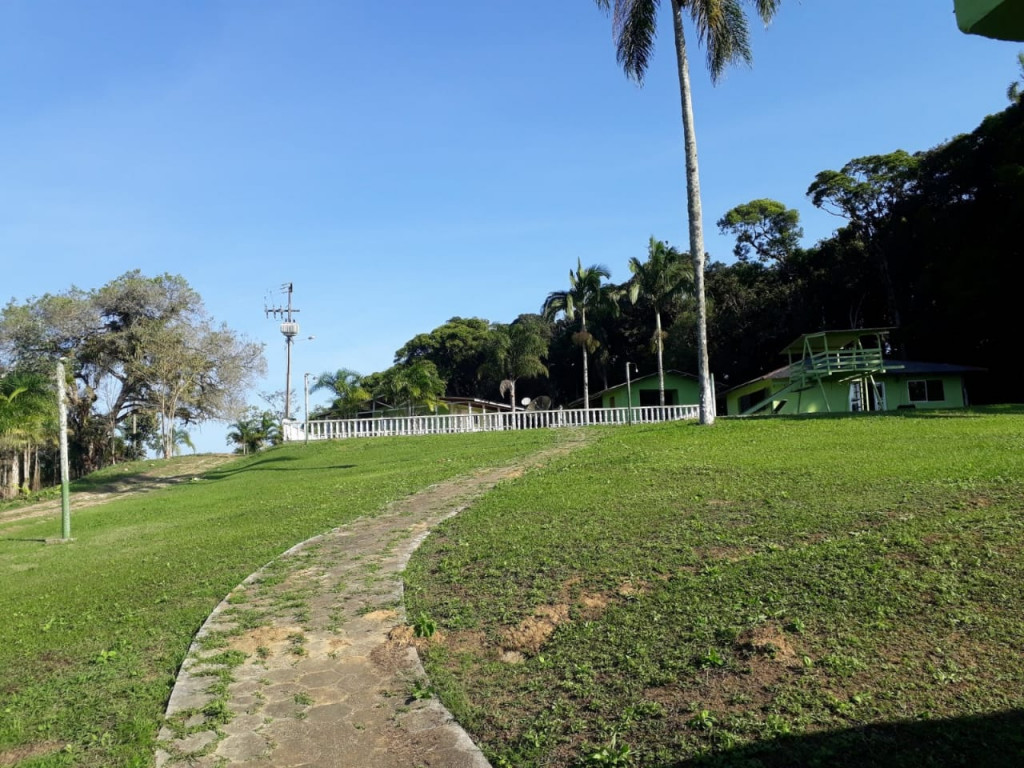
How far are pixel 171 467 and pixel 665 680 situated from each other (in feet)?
103

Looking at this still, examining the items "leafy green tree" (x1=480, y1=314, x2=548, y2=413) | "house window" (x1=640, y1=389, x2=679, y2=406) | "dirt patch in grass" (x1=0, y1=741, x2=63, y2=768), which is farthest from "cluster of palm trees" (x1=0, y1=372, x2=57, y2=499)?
"house window" (x1=640, y1=389, x2=679, y2=406)

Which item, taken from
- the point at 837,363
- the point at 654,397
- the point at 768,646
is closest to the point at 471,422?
the point at 837,363

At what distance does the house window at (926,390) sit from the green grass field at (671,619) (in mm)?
25932

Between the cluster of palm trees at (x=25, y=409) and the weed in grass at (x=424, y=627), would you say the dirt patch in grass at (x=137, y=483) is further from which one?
the weed in grass at (x=424, y=627)

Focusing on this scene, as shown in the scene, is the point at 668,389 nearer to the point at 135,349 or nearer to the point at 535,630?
the point at 135,349

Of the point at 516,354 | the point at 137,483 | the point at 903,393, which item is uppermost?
the point at 516,354

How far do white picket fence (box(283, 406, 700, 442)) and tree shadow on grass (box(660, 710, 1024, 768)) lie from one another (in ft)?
85.3

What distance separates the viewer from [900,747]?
4.41m

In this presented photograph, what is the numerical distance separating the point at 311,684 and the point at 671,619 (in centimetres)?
284

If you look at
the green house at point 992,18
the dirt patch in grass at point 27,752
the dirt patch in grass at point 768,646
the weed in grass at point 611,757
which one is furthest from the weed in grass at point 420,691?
the green house at point 992,18

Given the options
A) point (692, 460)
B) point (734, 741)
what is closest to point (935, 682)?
point (734, 741)

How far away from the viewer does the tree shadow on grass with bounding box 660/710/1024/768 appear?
425 centimetres

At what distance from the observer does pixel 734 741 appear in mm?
4652

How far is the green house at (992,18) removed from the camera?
2.58m
